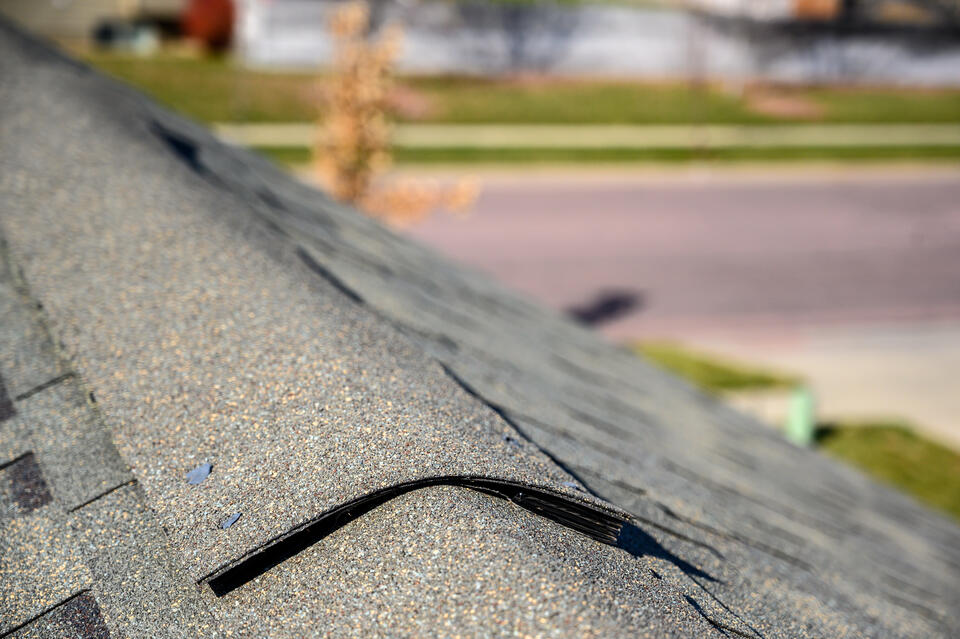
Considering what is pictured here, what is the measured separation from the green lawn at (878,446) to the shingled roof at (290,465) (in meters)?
6.38

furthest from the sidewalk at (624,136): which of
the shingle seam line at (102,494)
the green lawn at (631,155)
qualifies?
the shingle seam line at (102,494)

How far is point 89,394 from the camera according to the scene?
2.09 metres

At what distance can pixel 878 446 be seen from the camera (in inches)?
407

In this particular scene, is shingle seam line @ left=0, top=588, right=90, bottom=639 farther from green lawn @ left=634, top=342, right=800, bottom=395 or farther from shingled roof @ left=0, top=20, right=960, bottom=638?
green lawn @ left=634, top=342, right=800, bottom=395

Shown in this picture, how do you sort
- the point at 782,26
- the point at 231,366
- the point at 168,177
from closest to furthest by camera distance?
the point at 231,366, the point at 168,177, the point at 782,26

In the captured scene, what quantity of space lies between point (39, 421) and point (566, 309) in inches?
477

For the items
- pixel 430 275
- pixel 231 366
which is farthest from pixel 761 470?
pixel 231 366

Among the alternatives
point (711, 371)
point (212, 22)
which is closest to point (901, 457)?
point (711, 371)

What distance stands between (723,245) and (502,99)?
10047 mm

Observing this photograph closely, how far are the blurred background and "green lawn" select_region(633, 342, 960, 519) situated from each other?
0.14ft

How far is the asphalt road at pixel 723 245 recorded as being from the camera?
1473cm

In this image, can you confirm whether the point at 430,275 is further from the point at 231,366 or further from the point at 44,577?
the point at 44,577

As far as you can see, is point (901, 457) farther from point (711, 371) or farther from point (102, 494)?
point (102, 494)

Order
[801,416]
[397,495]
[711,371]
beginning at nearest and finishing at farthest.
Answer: [397,495], [801,416], [711,371]
